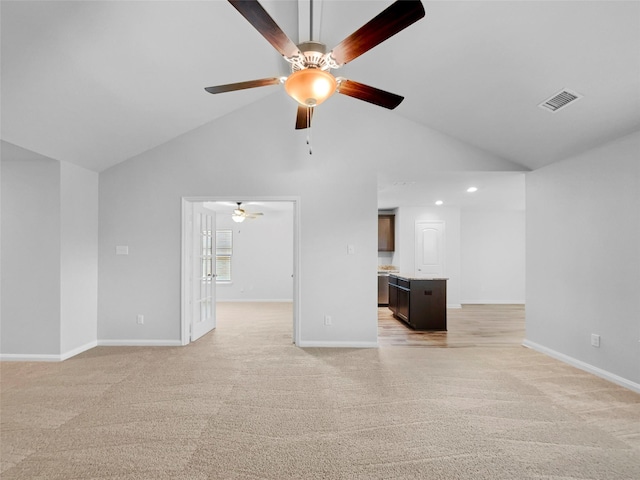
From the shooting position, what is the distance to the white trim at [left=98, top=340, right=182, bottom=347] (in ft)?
15.7

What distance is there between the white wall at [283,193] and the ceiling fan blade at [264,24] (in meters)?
2.67

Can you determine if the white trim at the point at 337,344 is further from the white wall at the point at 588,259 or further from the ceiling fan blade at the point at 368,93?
the ceiling fan blade at the point at 368,93

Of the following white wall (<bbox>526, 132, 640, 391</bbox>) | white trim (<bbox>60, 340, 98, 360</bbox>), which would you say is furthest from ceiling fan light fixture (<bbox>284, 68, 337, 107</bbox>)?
white trim (<bbox>60, 340, 98, 360</bbox>)

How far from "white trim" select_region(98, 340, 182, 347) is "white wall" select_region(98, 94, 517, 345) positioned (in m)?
0.05

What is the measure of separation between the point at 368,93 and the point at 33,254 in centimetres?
430

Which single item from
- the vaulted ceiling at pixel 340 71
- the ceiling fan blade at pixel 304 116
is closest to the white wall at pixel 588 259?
the vaulted ceiling at pixel 340 71

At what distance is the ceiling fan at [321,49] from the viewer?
5.63ft

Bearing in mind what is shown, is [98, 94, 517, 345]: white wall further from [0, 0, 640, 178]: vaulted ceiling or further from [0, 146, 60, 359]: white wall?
[0, 146, 60, 359]: white wall

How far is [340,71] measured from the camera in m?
4.20

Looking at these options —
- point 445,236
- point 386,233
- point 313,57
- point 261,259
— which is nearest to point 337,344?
point 313,57

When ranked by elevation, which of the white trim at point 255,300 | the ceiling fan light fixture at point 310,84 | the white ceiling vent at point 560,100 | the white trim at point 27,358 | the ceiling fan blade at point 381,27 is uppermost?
the white ceiling vent at point 560,100

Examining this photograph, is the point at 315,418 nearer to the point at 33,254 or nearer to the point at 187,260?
the point at 187,260

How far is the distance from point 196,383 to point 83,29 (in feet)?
10.3

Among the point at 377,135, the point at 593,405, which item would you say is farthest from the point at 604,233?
the point at 377,135
